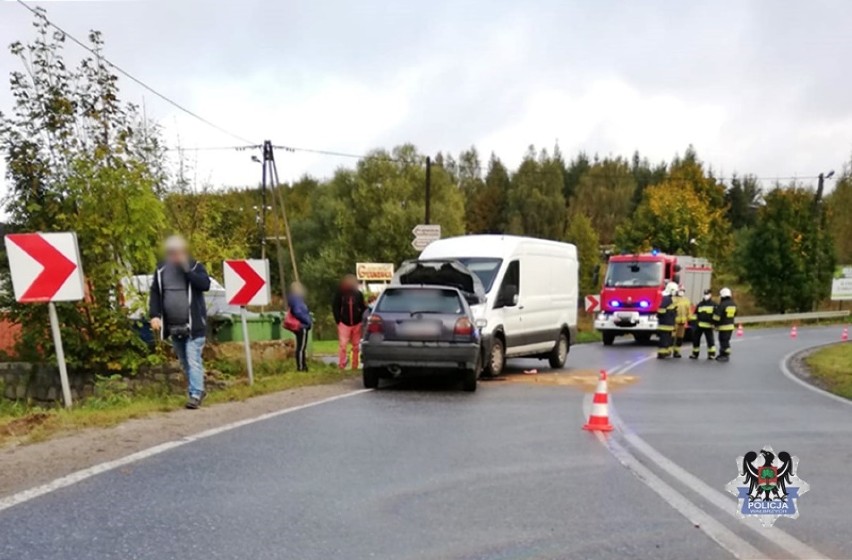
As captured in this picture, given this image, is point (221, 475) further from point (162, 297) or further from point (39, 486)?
point (162, 297)

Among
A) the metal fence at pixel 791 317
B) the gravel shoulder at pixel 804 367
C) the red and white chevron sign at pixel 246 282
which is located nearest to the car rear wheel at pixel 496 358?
the red and white chevron sign at pixel 246 282

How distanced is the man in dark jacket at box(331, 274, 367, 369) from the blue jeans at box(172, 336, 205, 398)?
561 centimetres

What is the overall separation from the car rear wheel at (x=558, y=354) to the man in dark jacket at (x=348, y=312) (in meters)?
4.07

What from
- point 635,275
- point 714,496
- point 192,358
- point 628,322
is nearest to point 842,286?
point 635,275

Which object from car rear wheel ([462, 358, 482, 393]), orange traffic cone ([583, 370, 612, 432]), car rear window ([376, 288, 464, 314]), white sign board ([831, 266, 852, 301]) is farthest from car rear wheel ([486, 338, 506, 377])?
white sign board ([831, 266, 852, 301])

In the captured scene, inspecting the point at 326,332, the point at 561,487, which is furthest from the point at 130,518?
the point at 326,332

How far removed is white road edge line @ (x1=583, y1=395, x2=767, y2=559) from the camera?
450cm

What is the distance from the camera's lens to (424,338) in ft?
37.7

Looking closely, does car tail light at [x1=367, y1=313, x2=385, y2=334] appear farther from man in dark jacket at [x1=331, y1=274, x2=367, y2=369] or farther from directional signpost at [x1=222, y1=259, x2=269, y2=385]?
man in dark jacket at [x1=331, y1=274, x2=367, y2=369]

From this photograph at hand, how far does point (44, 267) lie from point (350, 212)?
147ft

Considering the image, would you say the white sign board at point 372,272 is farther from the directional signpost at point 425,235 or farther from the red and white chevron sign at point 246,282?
the red and white chevron sign at point 246,282

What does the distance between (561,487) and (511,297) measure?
804 centimetres

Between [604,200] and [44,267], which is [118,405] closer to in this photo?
[44,267]

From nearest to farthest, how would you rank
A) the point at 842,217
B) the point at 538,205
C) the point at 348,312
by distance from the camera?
1. the point at 348,312
2. the point at 842,217
3. the point at 538,205
